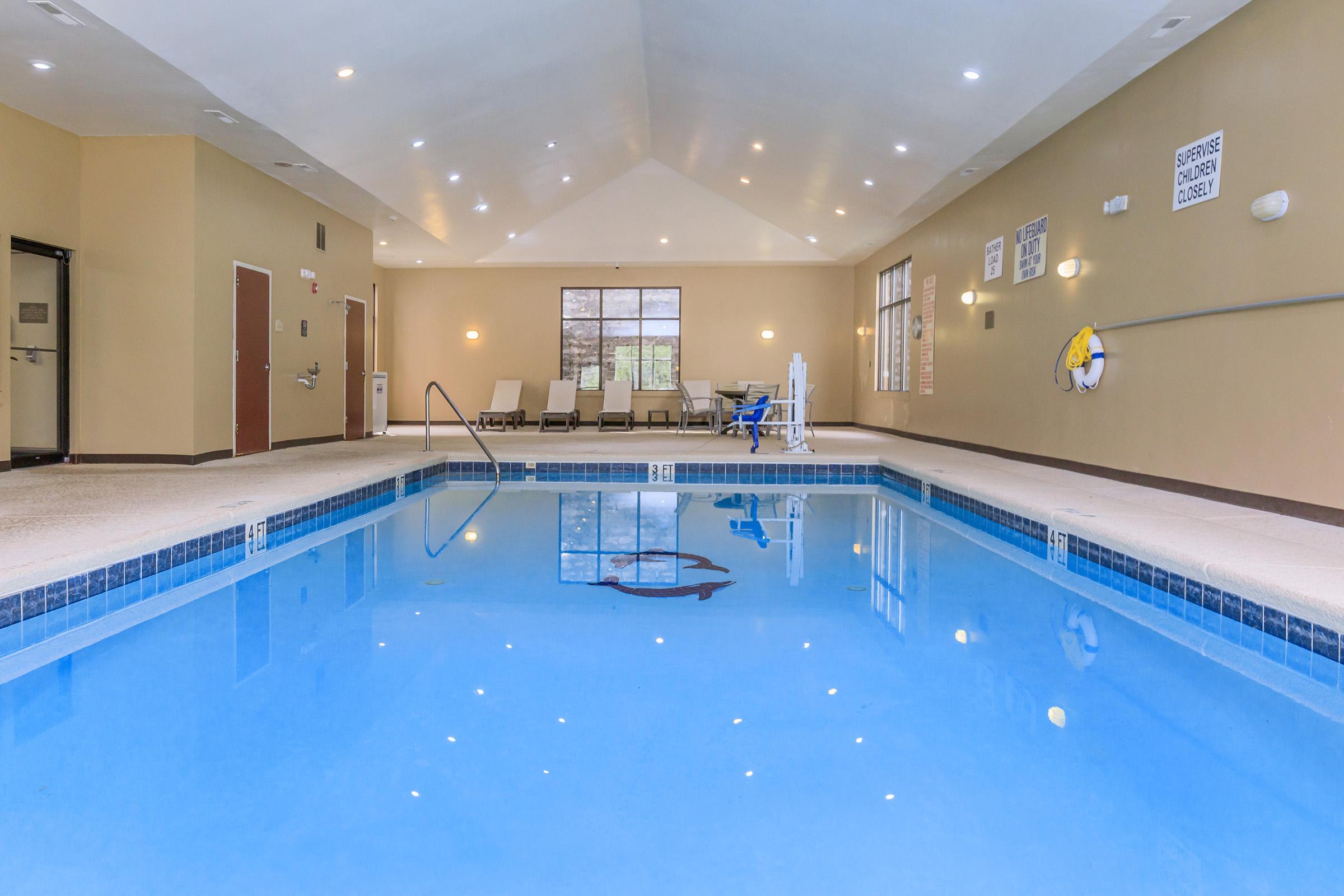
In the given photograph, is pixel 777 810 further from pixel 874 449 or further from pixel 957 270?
pixel 957 270

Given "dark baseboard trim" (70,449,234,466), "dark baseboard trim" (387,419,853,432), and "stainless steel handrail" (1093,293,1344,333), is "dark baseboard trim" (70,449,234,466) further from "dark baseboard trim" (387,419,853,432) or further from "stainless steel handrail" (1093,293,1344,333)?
"dark baseboard trim" (387,419,853,432)

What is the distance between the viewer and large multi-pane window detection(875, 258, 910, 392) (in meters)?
10.8

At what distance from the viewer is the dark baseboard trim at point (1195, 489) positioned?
3936mm

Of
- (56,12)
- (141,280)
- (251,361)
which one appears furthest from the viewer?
(251,361)

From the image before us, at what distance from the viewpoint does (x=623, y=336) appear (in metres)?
13.2

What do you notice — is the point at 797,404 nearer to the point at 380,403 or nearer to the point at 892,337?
the point at 892,337

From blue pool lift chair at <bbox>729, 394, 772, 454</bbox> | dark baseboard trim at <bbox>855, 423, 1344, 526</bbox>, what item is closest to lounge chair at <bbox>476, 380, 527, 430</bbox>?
blue pool lift chair at <bbox>729, 394, 772, 454</bbox>

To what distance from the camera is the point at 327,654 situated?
2.59m

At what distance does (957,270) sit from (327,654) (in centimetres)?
760

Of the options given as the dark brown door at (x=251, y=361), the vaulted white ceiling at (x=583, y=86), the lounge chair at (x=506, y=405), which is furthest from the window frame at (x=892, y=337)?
the dark brown door at (x=251, y=361)

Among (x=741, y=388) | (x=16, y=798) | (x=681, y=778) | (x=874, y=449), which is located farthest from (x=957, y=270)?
(x=16, y=798)

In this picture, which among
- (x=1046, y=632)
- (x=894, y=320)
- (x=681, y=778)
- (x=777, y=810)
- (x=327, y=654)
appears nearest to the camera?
(x=777, y=810)

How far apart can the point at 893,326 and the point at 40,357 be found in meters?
9.19

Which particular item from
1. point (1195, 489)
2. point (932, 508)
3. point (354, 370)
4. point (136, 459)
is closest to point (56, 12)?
point (136, 459)
